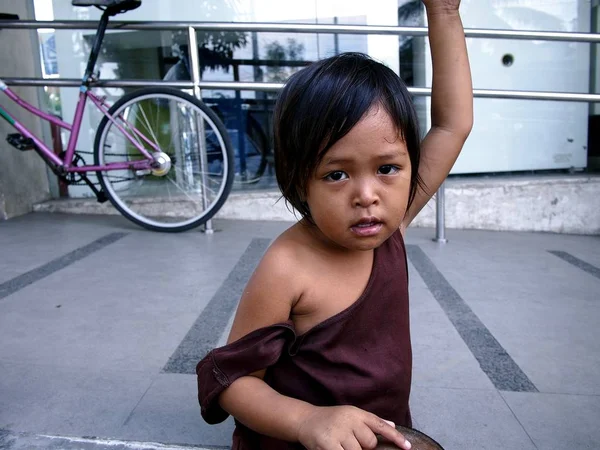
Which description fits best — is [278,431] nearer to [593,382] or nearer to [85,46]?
[593,382]

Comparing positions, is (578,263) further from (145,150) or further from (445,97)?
(145,150)

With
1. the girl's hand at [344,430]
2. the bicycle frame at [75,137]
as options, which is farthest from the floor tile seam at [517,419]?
the bicycle frame at [75,137]

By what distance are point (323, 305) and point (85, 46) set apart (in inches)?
146

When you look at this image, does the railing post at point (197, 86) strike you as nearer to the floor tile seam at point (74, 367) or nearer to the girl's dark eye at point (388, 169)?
the floor tile seam at point (74, 367)

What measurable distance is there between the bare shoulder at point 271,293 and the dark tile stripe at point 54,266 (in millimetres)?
1494

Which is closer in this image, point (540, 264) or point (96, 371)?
point (96, 371)

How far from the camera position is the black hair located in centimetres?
80

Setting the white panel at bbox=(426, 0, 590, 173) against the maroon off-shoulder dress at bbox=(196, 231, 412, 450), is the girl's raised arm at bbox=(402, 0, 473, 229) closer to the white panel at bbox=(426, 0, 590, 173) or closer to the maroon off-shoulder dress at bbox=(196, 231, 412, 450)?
the maroon off-shoulder dress at bbox=(196, 231, 412, 450)

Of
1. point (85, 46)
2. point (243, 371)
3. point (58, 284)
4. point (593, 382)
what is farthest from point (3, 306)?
point (85, 46)

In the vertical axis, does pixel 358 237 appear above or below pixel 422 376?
above

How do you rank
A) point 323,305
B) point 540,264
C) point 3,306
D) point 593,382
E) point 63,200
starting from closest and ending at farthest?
1. point 323,305
2. point 593,382
3. point 3,306
4. point 540,264
5. point 63,200

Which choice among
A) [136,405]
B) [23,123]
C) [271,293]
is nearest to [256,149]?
[23,123]

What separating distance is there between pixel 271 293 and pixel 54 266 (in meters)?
1.84

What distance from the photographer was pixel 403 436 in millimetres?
814
